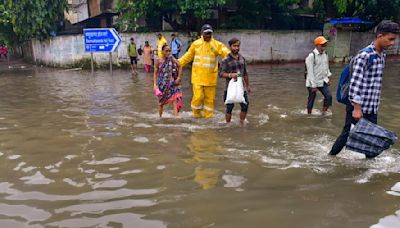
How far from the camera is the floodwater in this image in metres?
→ 3.35

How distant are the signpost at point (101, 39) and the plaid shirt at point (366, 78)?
1215 cm

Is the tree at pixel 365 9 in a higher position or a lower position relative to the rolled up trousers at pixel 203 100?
higher

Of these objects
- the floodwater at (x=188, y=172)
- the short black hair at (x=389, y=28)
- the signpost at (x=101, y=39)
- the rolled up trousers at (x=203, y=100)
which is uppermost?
the short black hair at (x=389, y=28)

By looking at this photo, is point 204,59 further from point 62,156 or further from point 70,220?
point 70,220

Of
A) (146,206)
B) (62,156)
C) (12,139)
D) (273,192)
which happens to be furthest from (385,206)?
(12,139)

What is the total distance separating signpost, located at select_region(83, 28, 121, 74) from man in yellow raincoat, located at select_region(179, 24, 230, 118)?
869 cm

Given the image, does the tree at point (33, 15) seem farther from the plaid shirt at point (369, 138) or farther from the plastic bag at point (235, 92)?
the plaid shirt at point (369, 138)

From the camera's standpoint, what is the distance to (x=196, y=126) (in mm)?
6738

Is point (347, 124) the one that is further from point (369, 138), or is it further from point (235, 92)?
point (235, 92)

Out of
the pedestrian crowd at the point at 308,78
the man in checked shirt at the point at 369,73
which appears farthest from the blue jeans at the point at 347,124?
the man in checked shirt at the point at 369,73

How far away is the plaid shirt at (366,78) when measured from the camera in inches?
165

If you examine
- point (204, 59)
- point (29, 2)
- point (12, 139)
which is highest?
point (29, 2)

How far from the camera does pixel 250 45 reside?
19938mm

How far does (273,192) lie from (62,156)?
8.89 feet
